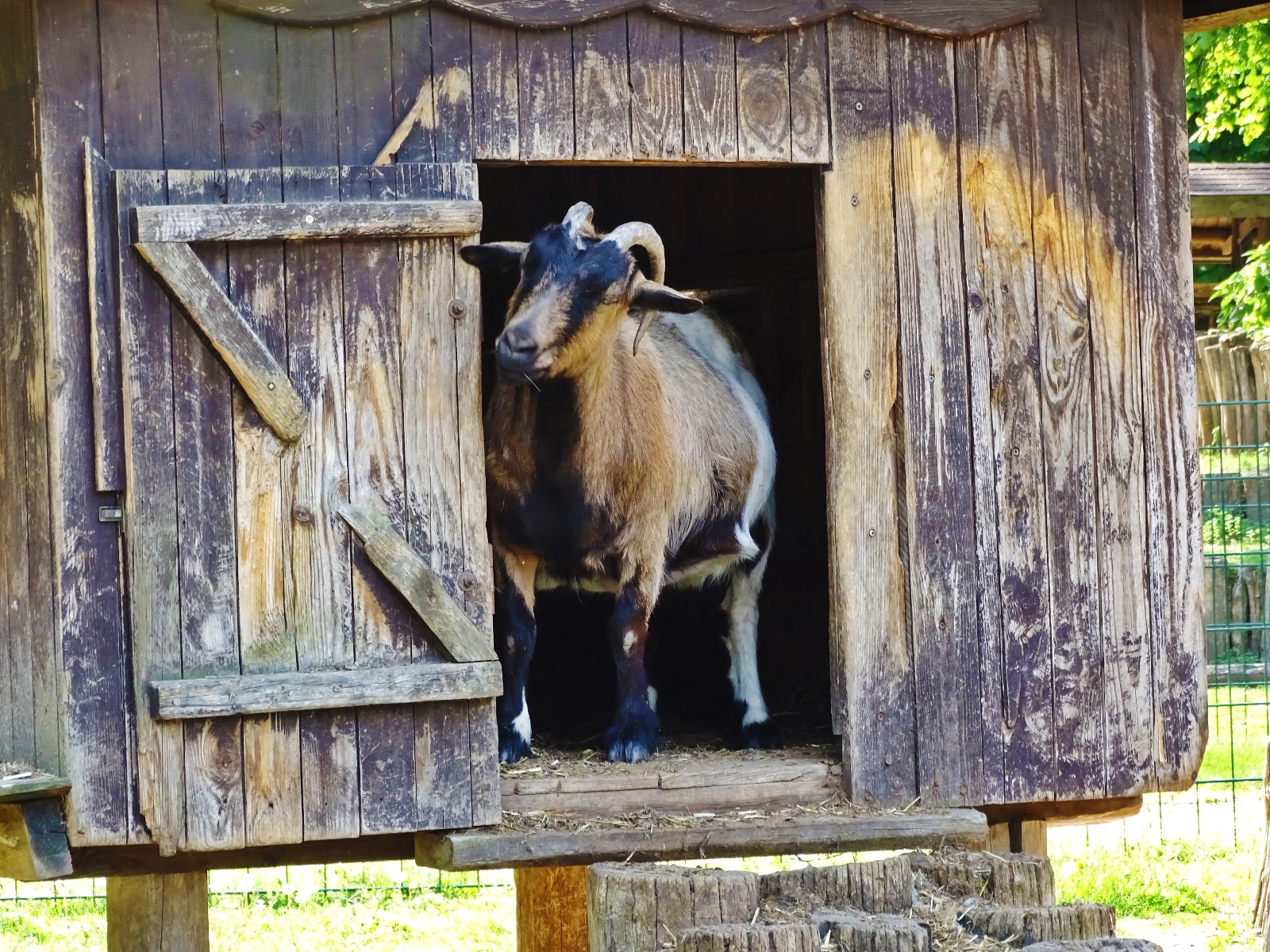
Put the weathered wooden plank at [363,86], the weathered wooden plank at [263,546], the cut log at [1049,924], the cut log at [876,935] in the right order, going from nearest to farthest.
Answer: the cut log at [876,935], the cut log at [1049,924], the weathered wooden plank at [263,546], the weathered wooden plank at [363,86]

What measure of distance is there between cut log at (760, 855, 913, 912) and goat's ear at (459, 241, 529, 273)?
7.13 feet

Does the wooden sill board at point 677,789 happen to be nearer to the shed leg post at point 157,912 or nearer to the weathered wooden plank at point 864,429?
the weathered wooden plank at point 864,429

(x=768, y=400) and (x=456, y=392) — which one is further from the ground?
(x=768, y=400)

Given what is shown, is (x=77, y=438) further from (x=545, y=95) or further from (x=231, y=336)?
(x=545, y=95)

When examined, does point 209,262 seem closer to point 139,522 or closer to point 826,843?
point 139,522

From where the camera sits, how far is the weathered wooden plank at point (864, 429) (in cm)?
589

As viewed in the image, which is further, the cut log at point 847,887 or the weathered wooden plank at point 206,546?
the weathered wooden plank at point 206,546

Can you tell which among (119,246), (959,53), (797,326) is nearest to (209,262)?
(119,246)

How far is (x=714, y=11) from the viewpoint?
18.8 ft

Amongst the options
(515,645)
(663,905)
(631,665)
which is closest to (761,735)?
(631,665)

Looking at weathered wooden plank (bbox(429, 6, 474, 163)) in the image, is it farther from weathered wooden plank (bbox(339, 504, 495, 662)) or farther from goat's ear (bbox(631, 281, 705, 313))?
weathered wooden plank (bbox(339, 504, 495, 662))

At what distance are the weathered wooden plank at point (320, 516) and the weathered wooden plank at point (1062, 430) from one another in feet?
7.84

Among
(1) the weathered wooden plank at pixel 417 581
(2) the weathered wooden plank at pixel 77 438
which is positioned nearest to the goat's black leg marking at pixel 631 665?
(1) the weathered wooden plank at pixel 417 581

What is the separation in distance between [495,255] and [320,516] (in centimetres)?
104
